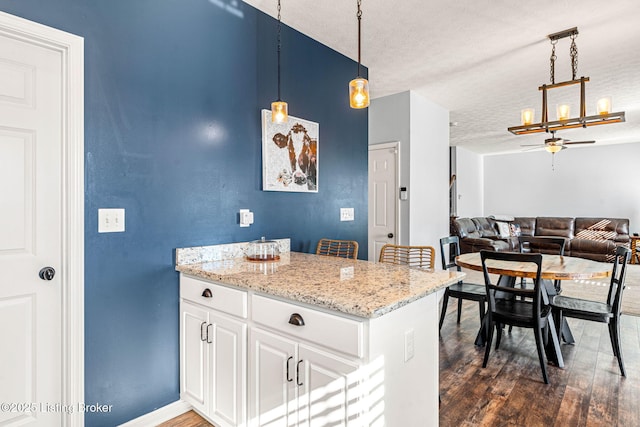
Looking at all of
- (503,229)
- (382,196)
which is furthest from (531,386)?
(503,229)

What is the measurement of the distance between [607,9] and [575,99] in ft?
8.71

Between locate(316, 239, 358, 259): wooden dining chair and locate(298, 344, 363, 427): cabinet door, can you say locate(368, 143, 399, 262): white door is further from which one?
locate(298, 344, 363, 427): cabinet door

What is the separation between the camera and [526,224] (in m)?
8.48

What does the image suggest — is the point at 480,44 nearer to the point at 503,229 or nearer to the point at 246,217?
the point at 246,217

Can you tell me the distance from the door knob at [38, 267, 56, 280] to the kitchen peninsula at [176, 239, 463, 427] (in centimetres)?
59

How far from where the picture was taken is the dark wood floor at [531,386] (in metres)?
1.99

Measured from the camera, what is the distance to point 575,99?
4.77m

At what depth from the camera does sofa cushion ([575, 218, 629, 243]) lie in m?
7.33

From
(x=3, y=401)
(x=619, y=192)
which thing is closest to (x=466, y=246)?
(x=619, y=192)

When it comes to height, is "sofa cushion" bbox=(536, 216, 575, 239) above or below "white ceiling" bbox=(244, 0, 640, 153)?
below

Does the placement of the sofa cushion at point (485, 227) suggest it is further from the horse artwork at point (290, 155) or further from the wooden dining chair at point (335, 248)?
the horse artwork at point (290, 155)

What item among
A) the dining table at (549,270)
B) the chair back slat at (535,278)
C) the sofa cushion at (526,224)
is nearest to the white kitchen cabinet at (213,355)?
the chair back slat at (535,278)

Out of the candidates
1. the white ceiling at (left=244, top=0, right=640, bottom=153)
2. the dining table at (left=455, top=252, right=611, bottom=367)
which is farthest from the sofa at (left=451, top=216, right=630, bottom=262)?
the dining table at (left=455, top=252, right=611, bottom=367)

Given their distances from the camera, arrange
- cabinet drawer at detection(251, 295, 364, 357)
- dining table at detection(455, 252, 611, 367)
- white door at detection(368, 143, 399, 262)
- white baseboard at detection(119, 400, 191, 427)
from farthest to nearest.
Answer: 1. white door at detection(368, 143, 399, 262)
2. dining table at detection(455, 252, 611, 367)
3. white baseboard at detection(119, 400, 191, 427)
4. cabinet drawer at detection(251, 295, 364, 357)
